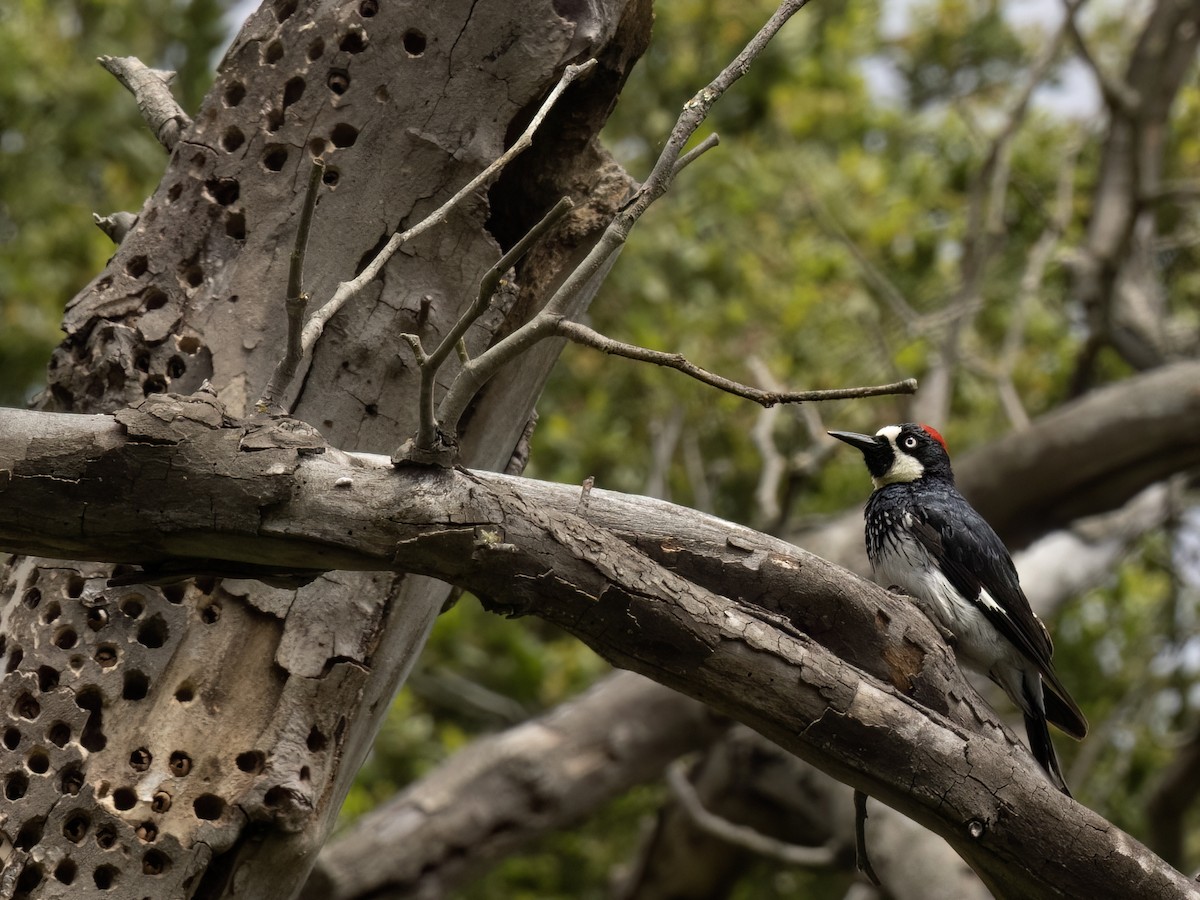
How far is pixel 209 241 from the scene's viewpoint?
106 inches

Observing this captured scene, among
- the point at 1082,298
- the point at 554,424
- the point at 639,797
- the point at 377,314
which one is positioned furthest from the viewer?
the point at 639,797

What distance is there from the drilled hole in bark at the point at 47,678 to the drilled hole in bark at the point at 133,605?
0.54 ft

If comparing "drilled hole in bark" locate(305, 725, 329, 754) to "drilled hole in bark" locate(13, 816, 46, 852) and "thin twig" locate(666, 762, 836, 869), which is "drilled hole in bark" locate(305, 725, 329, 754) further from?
"thin twig" locate(666, 762, 836, 869)

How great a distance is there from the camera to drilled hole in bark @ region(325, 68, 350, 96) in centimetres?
268

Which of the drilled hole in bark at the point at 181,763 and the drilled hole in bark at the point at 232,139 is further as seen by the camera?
the drilled hole in bark at the point at 232,139

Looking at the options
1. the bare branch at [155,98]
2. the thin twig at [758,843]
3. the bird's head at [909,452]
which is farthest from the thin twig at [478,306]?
the thin twig at [758,843]

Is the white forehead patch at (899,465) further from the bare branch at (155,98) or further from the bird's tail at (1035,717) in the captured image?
the bare branch at (155,98)

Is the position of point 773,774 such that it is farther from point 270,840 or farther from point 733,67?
point 733,67

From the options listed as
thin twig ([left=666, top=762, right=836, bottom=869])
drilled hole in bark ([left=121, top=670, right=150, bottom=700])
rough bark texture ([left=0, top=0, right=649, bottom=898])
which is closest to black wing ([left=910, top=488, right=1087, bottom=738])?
rough bark texture ([left=0, top=0, right=649, bottom=898])

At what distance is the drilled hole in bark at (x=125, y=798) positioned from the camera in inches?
92.9

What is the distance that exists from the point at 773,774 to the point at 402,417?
3.97 metres

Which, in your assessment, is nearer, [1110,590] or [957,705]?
[957,705]

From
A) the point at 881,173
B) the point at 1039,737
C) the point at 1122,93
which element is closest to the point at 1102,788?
the point at 1039,737

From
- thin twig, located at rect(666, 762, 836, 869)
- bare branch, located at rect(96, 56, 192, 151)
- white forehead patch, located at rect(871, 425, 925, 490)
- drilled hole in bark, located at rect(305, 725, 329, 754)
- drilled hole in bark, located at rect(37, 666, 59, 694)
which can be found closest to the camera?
drilled hole in bark, located at rect(37, 666, 59, 694)
